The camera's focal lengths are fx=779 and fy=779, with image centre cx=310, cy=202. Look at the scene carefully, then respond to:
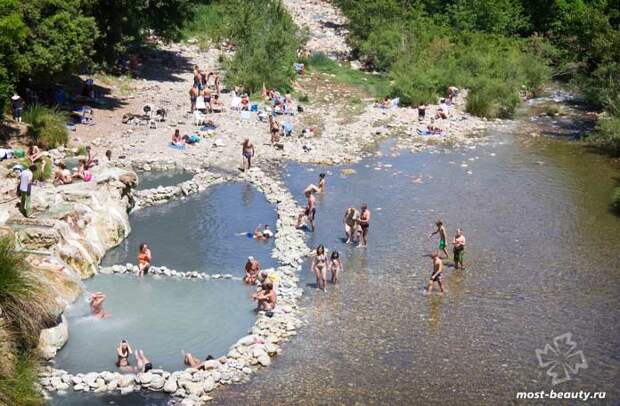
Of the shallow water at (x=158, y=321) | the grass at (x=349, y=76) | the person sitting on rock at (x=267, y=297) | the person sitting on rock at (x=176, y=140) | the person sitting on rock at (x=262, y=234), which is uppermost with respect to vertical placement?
the grass at (x=349, y=76)

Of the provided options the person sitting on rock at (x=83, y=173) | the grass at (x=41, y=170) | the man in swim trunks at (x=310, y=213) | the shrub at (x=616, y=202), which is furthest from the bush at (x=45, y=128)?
the shrub at (x=616, y=202)

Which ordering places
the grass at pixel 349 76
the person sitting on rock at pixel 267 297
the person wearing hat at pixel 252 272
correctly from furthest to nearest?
the grass at pixel 349 76 → the person wearing hat at pixel 252 272 → the person sitting on rock at pixel 267 297

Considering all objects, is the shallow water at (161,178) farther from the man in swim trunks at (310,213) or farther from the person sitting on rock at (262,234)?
the man in swim trunks at (310,213)

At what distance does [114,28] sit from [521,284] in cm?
2737

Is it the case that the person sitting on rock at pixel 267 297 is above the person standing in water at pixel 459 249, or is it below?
below

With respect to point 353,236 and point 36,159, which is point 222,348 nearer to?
point 353,236

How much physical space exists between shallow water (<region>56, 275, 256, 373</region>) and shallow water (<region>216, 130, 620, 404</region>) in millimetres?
2028

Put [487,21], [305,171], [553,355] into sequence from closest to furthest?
[553,355] < [305,171] < [487,21]

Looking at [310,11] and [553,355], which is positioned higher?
[310,11]

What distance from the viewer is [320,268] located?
75.5 ft

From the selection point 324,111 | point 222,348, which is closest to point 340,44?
point 324,111

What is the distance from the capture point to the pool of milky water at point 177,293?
64.8ft

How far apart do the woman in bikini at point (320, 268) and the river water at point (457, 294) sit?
35 centimetres

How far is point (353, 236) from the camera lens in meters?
27.1
